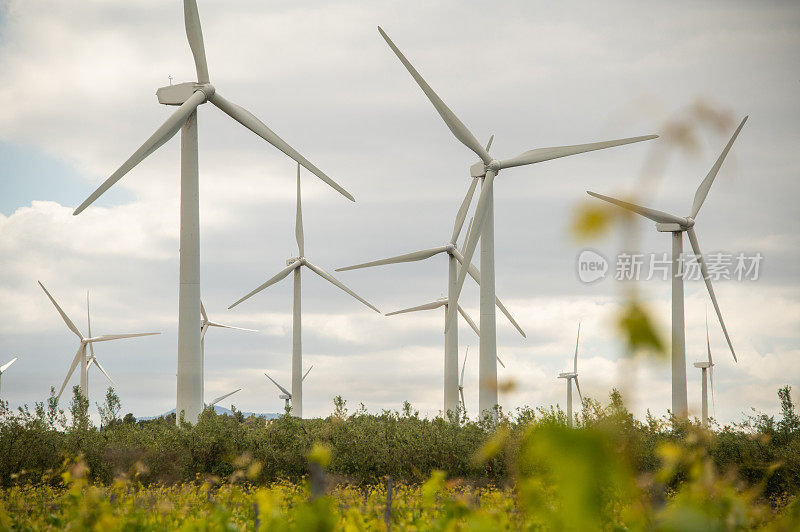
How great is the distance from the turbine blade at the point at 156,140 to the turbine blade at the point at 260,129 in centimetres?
115

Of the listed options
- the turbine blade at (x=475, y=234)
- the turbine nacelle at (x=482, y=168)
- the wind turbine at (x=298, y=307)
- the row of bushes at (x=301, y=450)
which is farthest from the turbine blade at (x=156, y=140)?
the wind turbine at (x=298, y=307)

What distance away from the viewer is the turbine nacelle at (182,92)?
3884 cm

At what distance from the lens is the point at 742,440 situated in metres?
29.9

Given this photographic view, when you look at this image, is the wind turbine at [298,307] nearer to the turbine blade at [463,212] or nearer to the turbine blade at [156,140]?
the turbine blade at [463,212]

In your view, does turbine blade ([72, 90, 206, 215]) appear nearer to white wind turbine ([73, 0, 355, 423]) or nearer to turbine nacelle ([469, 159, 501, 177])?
white wind turbine ([73, 0, 355, 423])

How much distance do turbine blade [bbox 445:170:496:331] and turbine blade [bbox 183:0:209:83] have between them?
15.2 meters

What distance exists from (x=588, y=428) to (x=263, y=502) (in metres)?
2.65

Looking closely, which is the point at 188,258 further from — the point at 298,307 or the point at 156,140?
the point at 298,307

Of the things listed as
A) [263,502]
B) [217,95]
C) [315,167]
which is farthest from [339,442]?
[263,502]

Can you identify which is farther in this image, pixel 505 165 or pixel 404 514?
pixel 505 165

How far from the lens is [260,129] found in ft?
127

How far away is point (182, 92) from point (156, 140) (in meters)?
5.50

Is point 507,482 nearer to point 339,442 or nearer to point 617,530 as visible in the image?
point 339,442

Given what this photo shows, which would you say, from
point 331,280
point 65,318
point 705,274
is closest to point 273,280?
point 331,280
